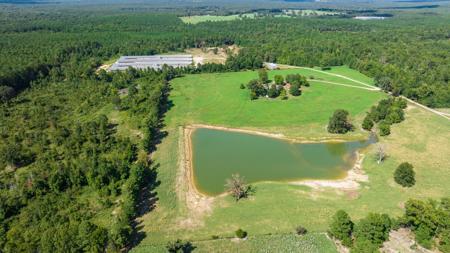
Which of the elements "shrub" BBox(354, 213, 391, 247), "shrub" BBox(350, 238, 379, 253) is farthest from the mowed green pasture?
"shrub" BBox(350, 238, 379, 253)

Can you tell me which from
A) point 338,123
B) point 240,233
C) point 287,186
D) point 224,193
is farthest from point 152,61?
point 240,233

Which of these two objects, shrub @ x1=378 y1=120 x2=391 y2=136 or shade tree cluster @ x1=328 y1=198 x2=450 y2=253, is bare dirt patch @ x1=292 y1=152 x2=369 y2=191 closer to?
shade tree cluster @ x1=328 y1=198 x2=450 y2=253

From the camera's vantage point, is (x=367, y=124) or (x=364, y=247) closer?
(x=364, y=247)

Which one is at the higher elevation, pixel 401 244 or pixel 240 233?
pixel 240 233

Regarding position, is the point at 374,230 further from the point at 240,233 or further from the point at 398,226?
the point at 240,233

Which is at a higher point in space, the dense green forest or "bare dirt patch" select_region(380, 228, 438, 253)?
the dense green forest

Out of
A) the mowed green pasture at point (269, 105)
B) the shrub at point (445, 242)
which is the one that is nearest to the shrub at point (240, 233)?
the shrub at point (445, 242)

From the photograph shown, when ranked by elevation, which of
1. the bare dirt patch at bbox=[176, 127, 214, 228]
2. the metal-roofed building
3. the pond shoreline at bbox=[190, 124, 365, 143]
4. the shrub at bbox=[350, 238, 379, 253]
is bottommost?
the bare dirt patch at bbox=[176, 127, 214, 228]
